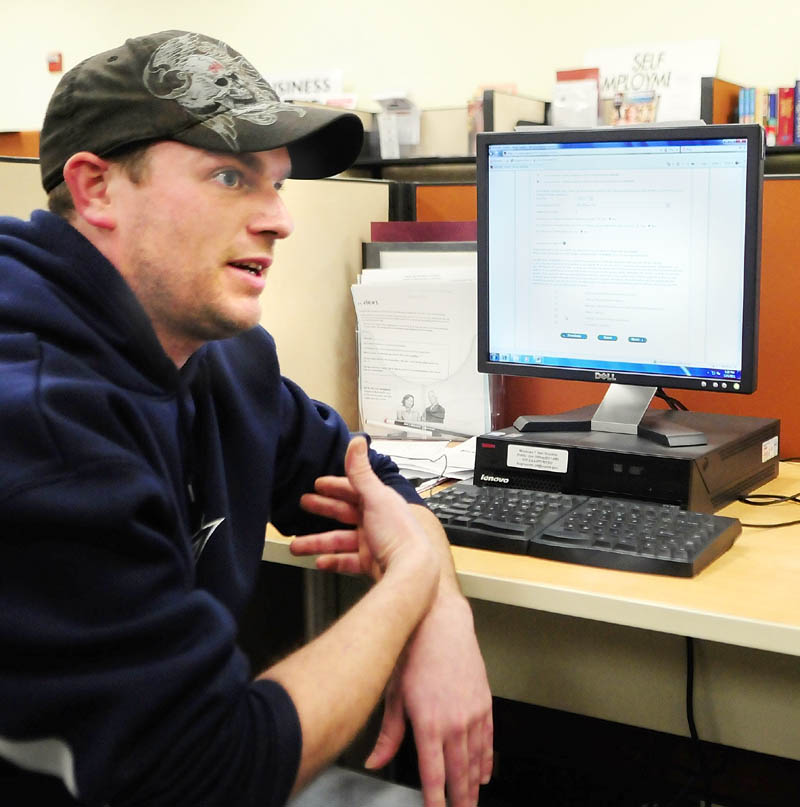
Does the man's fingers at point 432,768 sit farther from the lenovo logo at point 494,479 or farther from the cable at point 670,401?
the cable at point 670,401

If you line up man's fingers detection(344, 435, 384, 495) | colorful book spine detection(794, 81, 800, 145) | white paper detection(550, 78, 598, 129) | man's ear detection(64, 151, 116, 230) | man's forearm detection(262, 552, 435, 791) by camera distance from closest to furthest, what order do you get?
1. man's forearm detection(262, 552, 435, 791)
2. man's ear detection(64, 151, 116, 230)
3. man's fingers detection(344, 435, 384, 495)
4. colorful book spine detection(794, 81, 800, 145)
5. white paper detection(550, 78, 598, 129)

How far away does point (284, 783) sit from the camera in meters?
0.77

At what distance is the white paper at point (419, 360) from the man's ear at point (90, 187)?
2.73 ft

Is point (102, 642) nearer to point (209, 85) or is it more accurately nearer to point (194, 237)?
point (194, 237)

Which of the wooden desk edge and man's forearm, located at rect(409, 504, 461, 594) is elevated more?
man's forearm, located at rect(409, 504, 461, 594)

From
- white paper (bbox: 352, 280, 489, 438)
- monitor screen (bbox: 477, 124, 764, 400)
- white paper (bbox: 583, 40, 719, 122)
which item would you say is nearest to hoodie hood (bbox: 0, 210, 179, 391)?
monitor screen (bbox: 477, 124, 764, 400)

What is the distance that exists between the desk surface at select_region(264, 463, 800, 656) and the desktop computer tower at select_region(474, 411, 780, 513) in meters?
0.11

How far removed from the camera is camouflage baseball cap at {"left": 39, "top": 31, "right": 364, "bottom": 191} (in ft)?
2.96

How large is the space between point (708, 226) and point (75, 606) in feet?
3.16

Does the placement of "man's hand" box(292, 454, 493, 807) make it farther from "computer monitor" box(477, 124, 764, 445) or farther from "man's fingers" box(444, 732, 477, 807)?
"computer monitor" box(477, 124, 764, 445)

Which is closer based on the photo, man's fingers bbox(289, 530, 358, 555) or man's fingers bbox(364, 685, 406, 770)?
man's fingers bbox(364, 685, 406, 770)

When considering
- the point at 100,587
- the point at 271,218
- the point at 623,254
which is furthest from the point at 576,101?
the point at 100,587

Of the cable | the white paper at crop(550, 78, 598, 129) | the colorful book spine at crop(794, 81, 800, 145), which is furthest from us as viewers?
the white paper at crop(550, 78, 598, 129)

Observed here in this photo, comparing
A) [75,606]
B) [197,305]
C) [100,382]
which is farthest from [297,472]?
[75,606]
